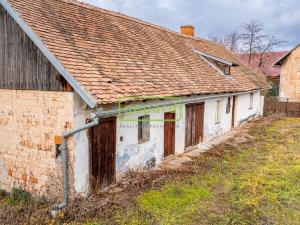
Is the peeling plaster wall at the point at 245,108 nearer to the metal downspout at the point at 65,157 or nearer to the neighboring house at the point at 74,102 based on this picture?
the neighboring house at the point at 74,102

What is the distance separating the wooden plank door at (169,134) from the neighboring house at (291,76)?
21.2 m

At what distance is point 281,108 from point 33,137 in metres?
23.0

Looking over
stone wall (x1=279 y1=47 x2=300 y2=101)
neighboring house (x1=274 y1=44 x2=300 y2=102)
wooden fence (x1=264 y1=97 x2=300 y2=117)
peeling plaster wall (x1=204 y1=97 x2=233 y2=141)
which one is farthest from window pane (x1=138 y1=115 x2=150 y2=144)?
stone wall (x1=279 y1=47 x2=300 y2=101)

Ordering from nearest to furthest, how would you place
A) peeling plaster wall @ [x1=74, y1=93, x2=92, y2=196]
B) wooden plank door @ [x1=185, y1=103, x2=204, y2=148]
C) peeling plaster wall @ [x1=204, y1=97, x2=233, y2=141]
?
peeling plaster wall @ [x1=74, y1=93, x2=92, y2=196] < wooden plank door @ [x1=185, y1=103, x2=204, y2=148] < peeling plaster wall @ [x1=204, y1=97, x2=233, y2=141]

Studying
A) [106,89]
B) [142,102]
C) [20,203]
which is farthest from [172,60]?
[20,203]

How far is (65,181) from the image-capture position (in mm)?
6859

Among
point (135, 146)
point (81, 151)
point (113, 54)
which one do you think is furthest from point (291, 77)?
point (81, 151)

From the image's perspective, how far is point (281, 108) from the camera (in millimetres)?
25359

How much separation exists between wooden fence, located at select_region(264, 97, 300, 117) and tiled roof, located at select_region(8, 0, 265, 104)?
11.4m

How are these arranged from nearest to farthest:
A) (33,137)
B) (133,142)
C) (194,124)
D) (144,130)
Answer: (33,137), (133,142), (144,130), (194,124)

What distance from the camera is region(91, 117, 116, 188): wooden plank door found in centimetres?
756

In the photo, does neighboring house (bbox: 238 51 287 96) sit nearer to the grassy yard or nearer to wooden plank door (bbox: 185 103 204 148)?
wooden plank door (bbox: 185 103 204 148)

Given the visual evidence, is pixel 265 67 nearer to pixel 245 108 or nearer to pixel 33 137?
pixel 245 108

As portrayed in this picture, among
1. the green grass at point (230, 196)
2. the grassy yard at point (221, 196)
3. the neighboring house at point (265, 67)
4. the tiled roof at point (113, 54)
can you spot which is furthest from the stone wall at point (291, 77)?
the green grass at point (230, 196)
